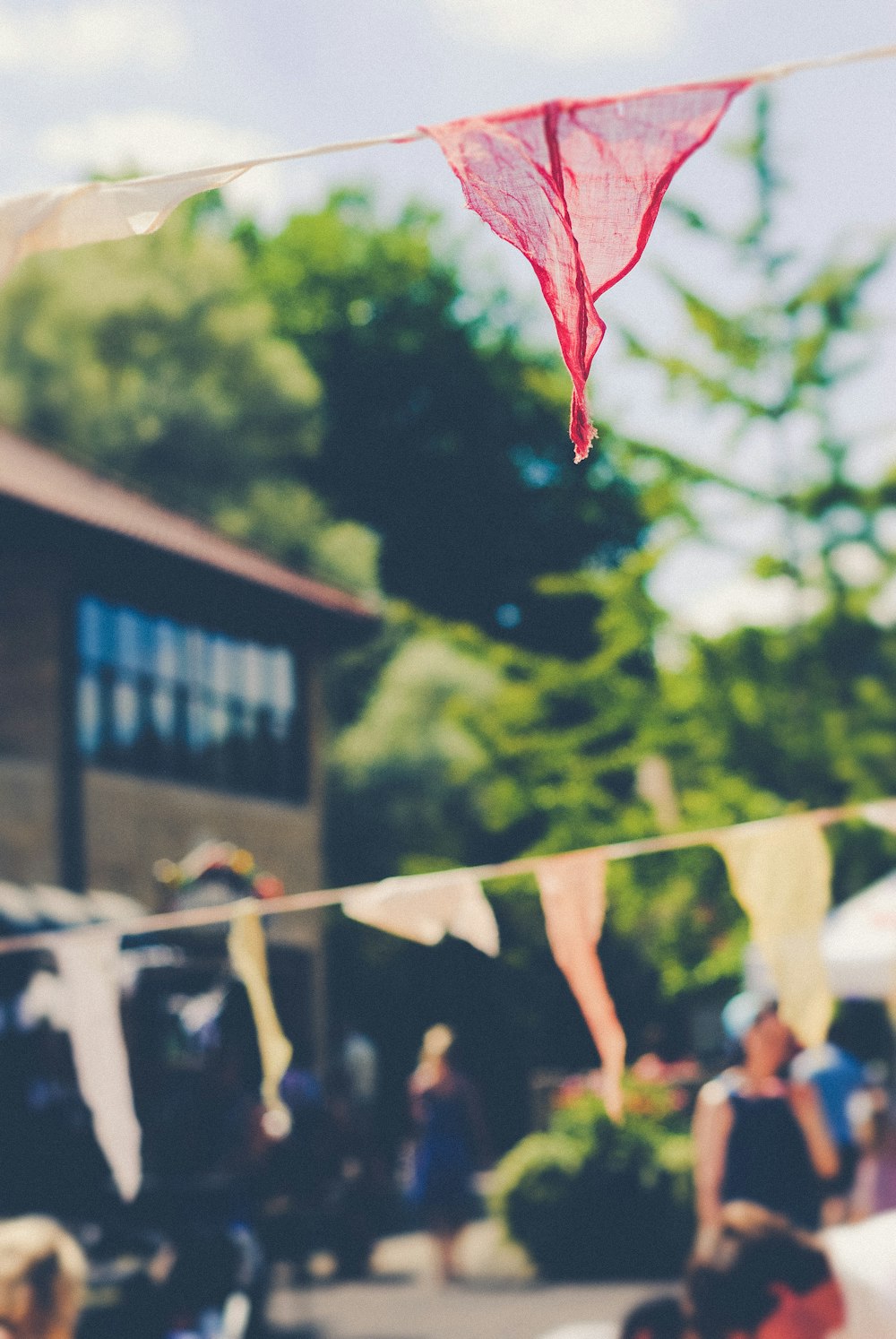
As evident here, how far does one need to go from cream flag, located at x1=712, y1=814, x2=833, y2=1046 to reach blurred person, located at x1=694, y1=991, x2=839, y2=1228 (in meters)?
1.11

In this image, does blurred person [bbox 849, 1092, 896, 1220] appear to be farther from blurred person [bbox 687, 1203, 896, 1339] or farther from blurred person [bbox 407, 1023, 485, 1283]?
blurred person [bbox 687, 1203, 896, 1339]

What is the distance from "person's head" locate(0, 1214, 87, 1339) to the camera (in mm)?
4238

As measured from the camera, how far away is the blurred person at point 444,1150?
12.3 m

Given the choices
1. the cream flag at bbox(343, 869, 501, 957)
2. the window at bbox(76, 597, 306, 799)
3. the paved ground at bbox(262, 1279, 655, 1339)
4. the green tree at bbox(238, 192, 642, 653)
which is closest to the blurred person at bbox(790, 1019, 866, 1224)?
the paved ground at bbox(262, 1279, 655, 1339)

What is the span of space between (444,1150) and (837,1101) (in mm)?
3702

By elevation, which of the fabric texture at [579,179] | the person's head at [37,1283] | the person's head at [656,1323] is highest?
the fabric texture at [579,179]

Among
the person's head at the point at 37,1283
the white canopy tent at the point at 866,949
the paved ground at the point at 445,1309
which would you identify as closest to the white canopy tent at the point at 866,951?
the white canopy tent at the point at 866,949

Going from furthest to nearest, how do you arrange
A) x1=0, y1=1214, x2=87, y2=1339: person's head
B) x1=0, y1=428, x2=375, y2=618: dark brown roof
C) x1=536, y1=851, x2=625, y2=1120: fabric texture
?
x1=0, y1=428, x2=375, y2=618: dark brown roof
x1=536, y1=851, x2=625, y2=1120: fabric texture
x1=0, y1=1214, x2=87, y2=1339: person's head

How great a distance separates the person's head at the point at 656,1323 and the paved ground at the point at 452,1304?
18.3 ft

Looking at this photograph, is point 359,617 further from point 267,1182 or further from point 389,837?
point 267,1182

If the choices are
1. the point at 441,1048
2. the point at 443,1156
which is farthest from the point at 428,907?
the point at 443,1156

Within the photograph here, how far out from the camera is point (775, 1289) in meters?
4.02

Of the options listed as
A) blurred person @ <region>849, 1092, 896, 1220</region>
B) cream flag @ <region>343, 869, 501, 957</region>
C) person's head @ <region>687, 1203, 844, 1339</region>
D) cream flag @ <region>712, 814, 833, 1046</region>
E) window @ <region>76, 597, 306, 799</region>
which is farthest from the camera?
window @ <region>76, 597, 306, 799</region>

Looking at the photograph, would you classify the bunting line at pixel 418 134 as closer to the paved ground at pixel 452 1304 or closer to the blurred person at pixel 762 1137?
the blurred person at pixel 762 1137
